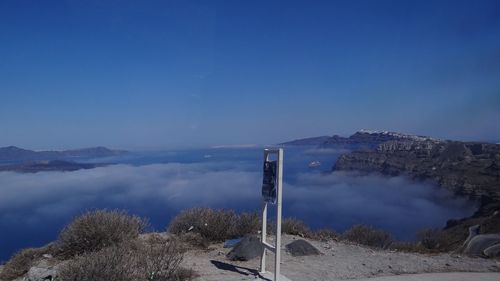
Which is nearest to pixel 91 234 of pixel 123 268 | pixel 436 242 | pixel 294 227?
pixel 123 268

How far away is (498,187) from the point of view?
42.9m

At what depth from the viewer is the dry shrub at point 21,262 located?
29.0 ft

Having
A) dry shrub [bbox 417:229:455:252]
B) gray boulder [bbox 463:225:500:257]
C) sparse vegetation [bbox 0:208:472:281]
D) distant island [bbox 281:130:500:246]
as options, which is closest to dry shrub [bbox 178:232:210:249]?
sparse vegetation [bbox 0:208:472:281]

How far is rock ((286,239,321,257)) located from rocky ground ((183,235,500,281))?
0.48ft

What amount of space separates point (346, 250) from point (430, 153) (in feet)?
197

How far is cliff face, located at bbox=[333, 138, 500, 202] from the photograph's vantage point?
47669 mm

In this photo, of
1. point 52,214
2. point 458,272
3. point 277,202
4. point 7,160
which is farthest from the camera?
point 7,160

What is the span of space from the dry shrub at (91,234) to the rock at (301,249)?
3.76 metres

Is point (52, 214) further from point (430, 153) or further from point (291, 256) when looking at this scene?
point (430, 153)

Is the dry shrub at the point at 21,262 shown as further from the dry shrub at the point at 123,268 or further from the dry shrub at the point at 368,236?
the dry shrub at the point at 368,236

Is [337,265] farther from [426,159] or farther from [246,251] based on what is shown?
[426,159]

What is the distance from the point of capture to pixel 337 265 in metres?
8.91

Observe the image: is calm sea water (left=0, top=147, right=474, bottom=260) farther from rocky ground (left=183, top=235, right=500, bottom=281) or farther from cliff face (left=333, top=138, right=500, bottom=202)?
rocky ground (left=183, top=235, right=500, bottom=281)

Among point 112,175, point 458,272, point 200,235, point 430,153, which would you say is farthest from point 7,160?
point 458,272
